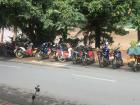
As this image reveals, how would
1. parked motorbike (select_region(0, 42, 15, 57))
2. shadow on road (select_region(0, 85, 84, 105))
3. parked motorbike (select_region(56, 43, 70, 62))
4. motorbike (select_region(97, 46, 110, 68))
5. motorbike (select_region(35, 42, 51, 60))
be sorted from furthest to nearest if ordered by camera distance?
parked motorbike (select_region(0, 42, 15, 57)) → motorbike (select_region(35, 42, 51, 60)) → parked motorbike (select_region(56, 43, 70, 62)) → motorbike (select_region(97, 46, 110, 68)) → shadow on road (select_region(0, 85, 84, 105))

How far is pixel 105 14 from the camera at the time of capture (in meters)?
22.8

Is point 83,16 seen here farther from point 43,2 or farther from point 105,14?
point 43,2

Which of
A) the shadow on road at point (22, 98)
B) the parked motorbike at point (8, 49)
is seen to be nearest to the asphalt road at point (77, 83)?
the shadow on road at point (22, 98)

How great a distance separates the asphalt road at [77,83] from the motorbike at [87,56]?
0.48m

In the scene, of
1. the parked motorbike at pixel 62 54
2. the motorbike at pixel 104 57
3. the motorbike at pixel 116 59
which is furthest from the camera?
the parked motorbike at pixel 62 54

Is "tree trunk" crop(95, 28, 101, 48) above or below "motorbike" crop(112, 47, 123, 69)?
above

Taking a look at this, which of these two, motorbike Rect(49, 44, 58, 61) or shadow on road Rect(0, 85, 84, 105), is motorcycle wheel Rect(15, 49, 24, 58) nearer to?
motorbike Rect(49, 44, 58, 61)

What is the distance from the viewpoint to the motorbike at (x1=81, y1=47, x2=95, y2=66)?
2078 centimetres

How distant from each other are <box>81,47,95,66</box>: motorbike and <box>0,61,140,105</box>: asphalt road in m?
0.48

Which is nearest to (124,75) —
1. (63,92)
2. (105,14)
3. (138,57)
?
(138,57)

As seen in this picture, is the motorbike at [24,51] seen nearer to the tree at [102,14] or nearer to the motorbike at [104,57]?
the tree at [102,14]

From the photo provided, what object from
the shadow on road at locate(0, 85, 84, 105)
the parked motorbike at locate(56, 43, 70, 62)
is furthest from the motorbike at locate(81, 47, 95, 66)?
the shadow on road at locate(0, 85, 84, 105)

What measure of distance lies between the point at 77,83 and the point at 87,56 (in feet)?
19.7

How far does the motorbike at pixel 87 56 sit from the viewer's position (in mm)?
20781
